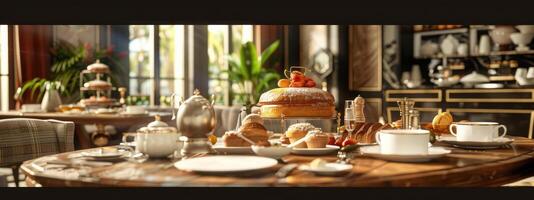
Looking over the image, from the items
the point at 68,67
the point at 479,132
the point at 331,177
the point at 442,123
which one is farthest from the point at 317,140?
the point at 68,67

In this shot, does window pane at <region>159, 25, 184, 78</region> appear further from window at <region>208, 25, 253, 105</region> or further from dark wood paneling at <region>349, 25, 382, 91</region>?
dark wood paneling at <region>349, 25, 382, 91</region>

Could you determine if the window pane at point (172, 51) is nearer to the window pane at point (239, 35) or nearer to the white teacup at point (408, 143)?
the window pane at point (239, 35)

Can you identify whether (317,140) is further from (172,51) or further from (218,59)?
(218,59)

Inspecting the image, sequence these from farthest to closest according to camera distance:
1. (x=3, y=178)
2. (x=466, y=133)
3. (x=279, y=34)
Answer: (x=279, y=34)
(x=3, y=178)
(x=466, y=133)

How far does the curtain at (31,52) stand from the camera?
22.0 feet

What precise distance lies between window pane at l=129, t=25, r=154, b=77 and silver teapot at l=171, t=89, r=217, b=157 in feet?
21.5

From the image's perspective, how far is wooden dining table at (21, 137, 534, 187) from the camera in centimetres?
118

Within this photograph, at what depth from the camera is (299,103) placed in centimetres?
190

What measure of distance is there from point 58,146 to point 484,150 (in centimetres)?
193

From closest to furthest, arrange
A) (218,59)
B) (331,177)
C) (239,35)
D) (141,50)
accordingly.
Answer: (331,177) → (141,50) → (218,59) → (239,35)

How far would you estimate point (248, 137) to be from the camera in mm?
1671

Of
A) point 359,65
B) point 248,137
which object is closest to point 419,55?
point 359,65

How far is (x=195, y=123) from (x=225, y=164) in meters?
0.27

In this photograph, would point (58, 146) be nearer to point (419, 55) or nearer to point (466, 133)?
point (466, 133)
